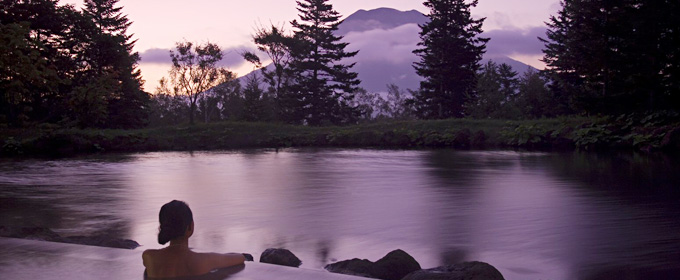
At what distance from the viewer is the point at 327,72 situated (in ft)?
178

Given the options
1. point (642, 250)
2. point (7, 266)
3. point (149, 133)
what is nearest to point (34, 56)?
point (149, 133)

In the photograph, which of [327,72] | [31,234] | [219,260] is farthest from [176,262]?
[327,72]

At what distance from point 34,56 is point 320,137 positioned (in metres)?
17.6

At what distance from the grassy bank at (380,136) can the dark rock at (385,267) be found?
20.2 metres

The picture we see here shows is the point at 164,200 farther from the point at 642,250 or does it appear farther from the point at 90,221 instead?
the point at 642,250

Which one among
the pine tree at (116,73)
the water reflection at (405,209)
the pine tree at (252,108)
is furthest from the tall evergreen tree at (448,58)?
the water reflection at (405,209)

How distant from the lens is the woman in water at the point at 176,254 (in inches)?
166

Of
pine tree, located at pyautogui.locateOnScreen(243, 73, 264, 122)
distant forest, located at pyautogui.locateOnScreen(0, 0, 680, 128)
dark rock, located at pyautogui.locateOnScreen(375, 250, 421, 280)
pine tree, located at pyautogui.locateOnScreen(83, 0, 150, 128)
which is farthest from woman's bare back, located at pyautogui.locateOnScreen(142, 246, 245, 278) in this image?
pine tree, located at pyautogui.locateOnScreen(243, 73, 264, 122)

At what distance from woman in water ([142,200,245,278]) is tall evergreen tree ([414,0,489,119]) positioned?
4322cm

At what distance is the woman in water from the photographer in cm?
421

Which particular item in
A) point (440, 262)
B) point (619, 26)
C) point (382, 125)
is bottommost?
point (440, 262)

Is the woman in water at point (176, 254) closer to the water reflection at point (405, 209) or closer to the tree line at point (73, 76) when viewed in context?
the water reflection at point (405, 209)

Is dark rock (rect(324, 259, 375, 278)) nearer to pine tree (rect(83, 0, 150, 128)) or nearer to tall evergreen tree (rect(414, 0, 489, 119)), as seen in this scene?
pine tree (rect(83, 0, 150, 128))

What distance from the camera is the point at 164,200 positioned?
11805 mm
